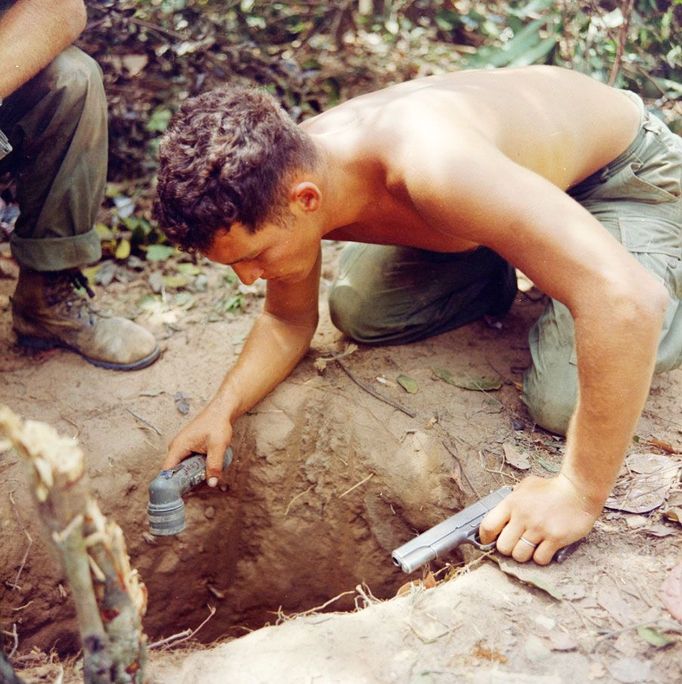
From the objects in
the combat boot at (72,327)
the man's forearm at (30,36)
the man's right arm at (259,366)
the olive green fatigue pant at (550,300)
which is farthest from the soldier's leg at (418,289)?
the man's forearm at (30,36)

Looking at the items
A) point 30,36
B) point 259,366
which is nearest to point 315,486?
point 259,366

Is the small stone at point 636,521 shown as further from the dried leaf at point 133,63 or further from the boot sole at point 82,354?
the dried leaf at point 133,63

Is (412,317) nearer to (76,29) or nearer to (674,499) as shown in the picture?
(674,499)

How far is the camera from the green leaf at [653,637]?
172 centimetres

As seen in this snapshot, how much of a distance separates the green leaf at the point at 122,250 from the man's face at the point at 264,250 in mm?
1587

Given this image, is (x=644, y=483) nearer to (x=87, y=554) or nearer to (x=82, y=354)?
(x=87, y=554)

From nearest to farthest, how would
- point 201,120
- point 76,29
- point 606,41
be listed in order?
point 201,120, point 76,29, point 606,41

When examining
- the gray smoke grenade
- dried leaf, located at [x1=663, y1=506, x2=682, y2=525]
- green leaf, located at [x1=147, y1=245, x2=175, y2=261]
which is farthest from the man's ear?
green leaf, located at [x1=147, y1=245, x2=175, y2=261]

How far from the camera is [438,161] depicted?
185 centimetres

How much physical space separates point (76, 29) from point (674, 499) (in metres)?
2.41

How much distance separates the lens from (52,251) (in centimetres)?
271

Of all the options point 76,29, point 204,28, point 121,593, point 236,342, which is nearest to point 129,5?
point 204,28

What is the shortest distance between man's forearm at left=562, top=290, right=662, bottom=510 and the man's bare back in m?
0.52

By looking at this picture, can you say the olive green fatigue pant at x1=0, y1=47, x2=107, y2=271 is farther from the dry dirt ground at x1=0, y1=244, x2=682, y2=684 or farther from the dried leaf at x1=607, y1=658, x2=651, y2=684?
the dried leaf at x1=607, y1=658, x2=651, y2=684
